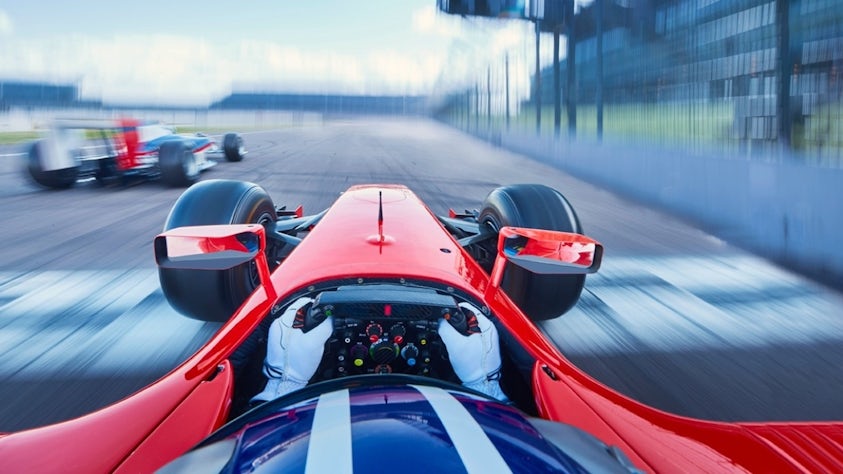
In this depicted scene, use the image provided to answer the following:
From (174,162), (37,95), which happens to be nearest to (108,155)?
(174,162)

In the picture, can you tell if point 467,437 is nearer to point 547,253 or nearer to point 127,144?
point 547,253

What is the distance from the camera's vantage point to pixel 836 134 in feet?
21.2

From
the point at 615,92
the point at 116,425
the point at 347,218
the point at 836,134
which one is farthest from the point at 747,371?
the point at 615,92

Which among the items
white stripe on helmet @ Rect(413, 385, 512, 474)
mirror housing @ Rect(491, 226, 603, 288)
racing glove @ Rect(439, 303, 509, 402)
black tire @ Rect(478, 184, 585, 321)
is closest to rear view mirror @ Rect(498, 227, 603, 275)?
mirror housing @ Rect(491, 226, 603, 288)

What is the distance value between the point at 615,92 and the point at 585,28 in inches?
173

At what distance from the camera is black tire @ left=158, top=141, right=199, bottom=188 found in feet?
37.4

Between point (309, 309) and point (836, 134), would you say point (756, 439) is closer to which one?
point (309, 309)

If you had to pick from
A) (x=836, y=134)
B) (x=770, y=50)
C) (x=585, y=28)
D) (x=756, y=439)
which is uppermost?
(x=585, y=28)

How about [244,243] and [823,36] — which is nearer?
[244,243]

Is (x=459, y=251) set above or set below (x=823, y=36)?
below

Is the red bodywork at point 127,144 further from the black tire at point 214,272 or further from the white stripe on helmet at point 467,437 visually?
the white stripe on helmet at point 467,437

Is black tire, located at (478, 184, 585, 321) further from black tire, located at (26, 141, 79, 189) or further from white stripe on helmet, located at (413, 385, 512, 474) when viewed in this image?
black tire, located at (26, 141, 79, 189)

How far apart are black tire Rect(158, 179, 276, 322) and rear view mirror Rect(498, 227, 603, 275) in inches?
67.2

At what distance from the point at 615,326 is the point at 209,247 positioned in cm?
260
